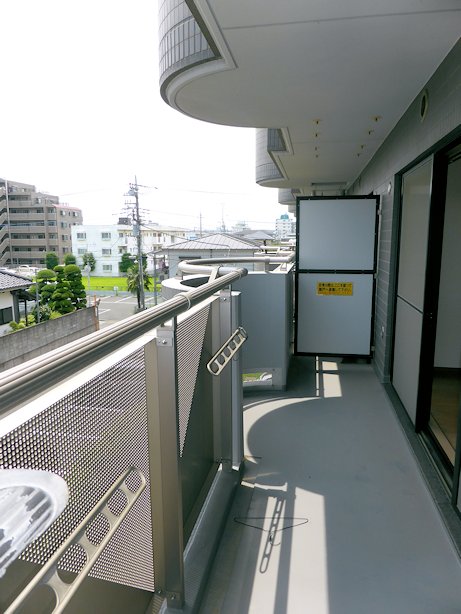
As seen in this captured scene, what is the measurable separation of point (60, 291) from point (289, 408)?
27075 millimetres

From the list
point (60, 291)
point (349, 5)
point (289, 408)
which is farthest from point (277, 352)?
point (60, 291)

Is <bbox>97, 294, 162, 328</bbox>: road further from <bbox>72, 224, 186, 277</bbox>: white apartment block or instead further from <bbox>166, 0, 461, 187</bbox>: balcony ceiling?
<bbox>166, 0, 461, 187</bbox>: balcony ceiling

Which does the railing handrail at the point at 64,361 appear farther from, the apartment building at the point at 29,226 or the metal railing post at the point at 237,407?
the apartment building at the point at 29,226

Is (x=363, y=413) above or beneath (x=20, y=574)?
beneath

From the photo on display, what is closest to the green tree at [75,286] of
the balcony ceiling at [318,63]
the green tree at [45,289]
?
the green tree at [45,289]

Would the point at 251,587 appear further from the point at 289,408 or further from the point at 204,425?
the point at 289,408

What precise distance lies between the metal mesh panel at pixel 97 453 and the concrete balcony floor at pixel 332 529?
30.8 inches

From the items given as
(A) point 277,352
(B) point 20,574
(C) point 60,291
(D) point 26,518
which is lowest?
(C) point 60,291

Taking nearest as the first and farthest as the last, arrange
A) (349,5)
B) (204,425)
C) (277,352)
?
1. (349,5)
2. (204,425)
3. (277,352)

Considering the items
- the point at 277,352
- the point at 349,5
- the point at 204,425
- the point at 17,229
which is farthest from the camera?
the point at 17,229

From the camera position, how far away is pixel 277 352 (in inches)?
158

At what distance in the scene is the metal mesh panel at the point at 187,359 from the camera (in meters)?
1.55

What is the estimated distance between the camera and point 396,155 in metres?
4.01

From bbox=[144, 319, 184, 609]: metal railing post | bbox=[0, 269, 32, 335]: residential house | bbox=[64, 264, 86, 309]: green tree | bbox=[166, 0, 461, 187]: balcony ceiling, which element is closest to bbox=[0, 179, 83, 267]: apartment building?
bbox=[64, 264, 86, 309]: green tree
